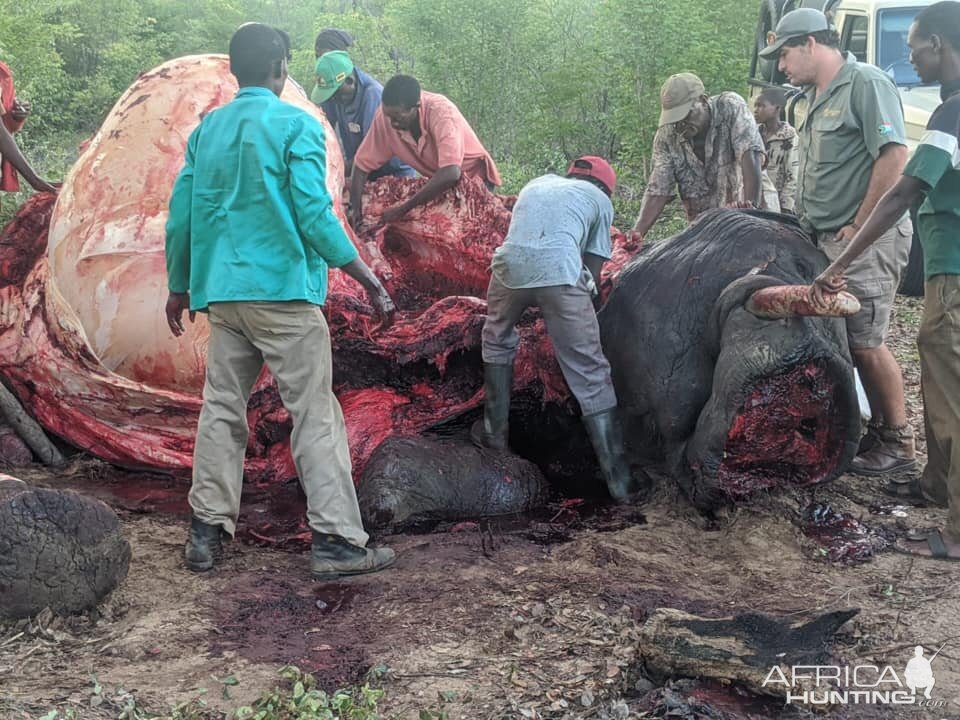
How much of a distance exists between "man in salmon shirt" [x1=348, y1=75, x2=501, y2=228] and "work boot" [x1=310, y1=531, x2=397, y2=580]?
268 centimetres

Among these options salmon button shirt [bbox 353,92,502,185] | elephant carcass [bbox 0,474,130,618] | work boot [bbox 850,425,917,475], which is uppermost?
salmon button shirt [bbox 353,92,502,185]

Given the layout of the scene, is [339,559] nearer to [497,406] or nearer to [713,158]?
[497,406]

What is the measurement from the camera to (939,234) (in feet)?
13.7

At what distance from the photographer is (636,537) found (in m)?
4.26

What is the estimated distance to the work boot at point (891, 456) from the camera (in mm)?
5012

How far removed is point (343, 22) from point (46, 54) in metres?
5.90

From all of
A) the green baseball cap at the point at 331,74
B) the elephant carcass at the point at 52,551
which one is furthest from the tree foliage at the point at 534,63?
the elephant carcass at the point at 52,551

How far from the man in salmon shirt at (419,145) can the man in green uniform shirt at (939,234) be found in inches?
107

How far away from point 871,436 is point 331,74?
4304 mm

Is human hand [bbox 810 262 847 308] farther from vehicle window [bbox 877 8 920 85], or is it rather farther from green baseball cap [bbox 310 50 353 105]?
vehicle window [bbox 877 8 920 85]

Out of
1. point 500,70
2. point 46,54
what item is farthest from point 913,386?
point 46,54

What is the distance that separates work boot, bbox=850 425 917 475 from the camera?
5012 millimetres

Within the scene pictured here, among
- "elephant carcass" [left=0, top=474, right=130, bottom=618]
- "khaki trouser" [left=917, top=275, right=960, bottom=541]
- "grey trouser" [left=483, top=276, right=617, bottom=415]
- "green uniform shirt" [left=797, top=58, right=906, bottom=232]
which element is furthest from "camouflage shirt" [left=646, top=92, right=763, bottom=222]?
"elephant carcass" [left=0, top=474, right=130, bottom=618]

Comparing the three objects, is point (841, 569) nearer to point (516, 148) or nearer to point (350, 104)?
point (350, 104)
